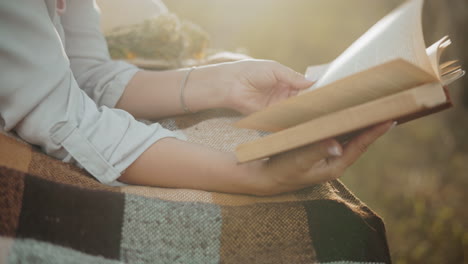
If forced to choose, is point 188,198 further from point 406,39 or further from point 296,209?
point 406,39

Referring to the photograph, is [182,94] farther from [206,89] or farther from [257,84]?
[257,84]

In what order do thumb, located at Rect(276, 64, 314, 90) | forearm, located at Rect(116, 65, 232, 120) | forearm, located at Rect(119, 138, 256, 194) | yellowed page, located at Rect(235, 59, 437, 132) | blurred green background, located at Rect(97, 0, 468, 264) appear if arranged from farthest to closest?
blurred green background, located at Rect(97, 0, 468, 264)
forearm, located at Rect(116, 65, 232, 120)
thumb, located at Rect(276, 64, 314, 90)
forearm, located at Rect(119, 138, 256, 194)
yellowed page, located at Rect(235, 59, 437, 132)

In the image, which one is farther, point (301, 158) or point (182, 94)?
point (182, 94)

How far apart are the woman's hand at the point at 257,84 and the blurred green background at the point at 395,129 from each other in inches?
22.2

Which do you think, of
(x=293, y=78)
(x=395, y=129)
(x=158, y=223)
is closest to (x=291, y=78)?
(x=293, y=78)

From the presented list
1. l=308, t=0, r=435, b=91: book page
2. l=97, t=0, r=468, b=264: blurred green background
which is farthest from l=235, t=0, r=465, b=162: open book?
l=97, t=0, r=468, b=264: blurred green background

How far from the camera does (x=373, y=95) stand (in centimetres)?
55

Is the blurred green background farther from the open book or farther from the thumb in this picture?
the open book

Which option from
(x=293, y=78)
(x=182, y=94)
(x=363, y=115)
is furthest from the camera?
(x=182, y=94)

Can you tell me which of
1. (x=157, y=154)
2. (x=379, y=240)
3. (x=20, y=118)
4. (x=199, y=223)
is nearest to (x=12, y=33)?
(x=20, y=118)

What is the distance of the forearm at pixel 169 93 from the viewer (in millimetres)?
927

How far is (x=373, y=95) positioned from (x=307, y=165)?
0.15 meters

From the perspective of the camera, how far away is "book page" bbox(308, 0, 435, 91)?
0.54 metres

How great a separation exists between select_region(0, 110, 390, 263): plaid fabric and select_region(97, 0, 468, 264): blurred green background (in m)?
0.80
